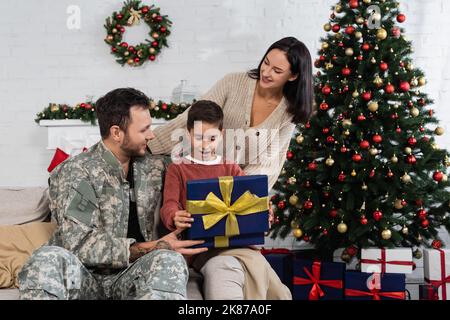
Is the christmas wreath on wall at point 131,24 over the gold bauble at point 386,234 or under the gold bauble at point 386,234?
over

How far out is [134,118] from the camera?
2129 millimetres

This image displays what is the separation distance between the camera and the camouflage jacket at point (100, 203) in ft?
6.46

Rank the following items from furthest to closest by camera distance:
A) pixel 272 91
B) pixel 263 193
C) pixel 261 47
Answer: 1. pixel 261 47
2. pixel 272 91
3. pixel 263 193

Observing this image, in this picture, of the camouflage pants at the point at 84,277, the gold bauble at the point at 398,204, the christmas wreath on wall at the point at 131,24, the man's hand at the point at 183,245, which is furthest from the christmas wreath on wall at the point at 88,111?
the camouflage pants at the point at 84,277

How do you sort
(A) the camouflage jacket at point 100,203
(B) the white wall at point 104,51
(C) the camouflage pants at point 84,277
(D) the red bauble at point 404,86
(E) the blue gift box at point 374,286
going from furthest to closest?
(B) the white wall at point 104,51
(D) the red bauble at point 404,86
(E) the blue gift box at point 374,286
(A) the camouflage jacket at point 100,203
(C) the camouflage pants at point 84,277

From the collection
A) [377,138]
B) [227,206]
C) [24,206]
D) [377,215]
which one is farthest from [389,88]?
[24,206]

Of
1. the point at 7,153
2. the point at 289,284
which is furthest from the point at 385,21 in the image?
the point at 7,153

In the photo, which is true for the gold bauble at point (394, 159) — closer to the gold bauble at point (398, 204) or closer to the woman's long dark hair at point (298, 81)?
the gold bauble at point (398, 204)

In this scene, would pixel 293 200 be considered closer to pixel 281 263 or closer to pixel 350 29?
pixel 281 263

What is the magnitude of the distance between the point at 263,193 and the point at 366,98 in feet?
5.06

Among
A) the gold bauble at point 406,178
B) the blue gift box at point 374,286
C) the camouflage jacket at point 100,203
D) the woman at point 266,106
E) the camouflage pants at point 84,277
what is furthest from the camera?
the gold bauble at point 406,178
